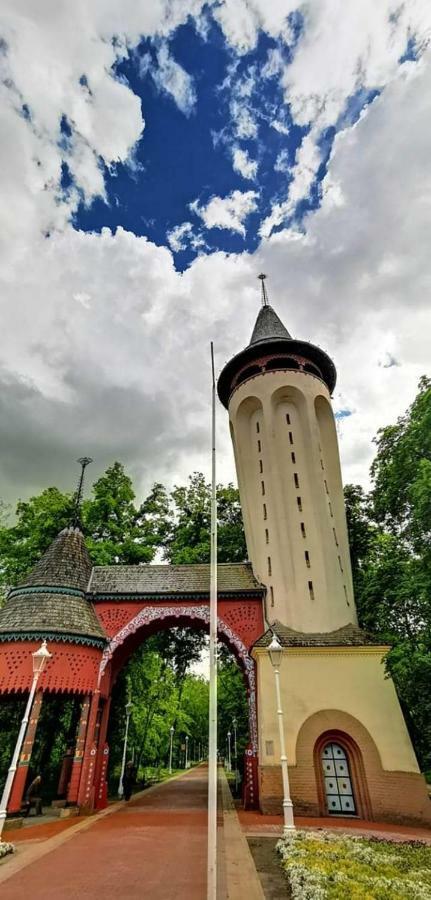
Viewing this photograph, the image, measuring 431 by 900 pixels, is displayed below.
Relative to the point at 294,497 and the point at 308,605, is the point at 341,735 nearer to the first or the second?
the point at 308,605

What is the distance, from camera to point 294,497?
1980 cm

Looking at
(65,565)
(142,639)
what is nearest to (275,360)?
(65,565)

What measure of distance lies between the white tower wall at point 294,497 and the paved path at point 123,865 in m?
7.99

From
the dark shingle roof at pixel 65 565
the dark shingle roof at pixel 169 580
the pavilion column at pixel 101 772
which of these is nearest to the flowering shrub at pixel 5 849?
the pavilion column at pixel 101 772

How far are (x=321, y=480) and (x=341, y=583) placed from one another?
4407 mm

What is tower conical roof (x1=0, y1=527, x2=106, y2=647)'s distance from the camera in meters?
15.3

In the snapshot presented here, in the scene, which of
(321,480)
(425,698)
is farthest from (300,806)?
(321,480)

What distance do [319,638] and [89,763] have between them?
8.88m

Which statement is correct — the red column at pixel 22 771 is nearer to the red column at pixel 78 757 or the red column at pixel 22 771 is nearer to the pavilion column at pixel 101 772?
the red column at pixel 78 757

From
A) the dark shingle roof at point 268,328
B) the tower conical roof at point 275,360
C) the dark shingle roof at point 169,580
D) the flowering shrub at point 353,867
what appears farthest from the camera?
the dark shingle roof at point 268,328

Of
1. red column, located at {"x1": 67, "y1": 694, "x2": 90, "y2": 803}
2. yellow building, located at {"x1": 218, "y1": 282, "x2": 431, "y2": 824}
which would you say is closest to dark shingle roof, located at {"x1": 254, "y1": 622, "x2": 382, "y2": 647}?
yellow building, located at {"x1": 218, "y1": 282, "x2": 431, "y2": 824}

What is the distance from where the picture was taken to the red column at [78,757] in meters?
14.9

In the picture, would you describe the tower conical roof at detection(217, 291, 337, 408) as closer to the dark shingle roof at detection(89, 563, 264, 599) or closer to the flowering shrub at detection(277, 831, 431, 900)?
the dark shingle roof at detection(89, 563, 264, 599)

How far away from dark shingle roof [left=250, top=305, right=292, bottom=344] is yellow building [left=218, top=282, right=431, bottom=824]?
0.10 m
